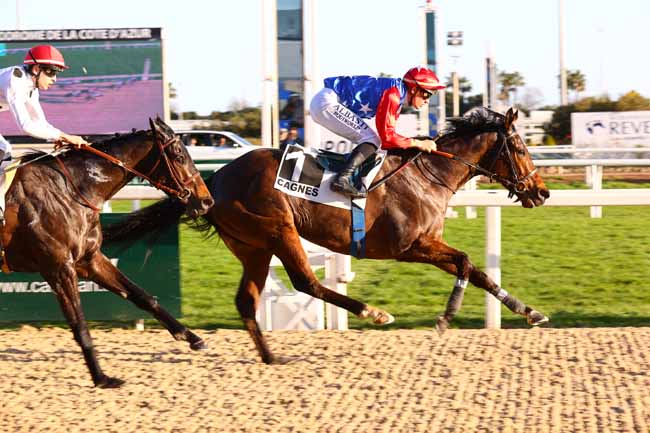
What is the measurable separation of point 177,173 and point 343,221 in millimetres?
1094

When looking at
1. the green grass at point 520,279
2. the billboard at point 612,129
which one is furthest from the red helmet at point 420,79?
the billboard at point 612,129

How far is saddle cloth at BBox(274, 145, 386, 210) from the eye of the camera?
603 centimetres

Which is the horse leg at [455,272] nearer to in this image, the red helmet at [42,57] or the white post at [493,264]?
the white post at [493,264]

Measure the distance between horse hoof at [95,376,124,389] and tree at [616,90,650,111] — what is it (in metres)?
29.7

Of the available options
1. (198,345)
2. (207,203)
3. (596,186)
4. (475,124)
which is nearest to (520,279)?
(475,124)

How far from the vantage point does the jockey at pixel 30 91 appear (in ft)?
17.3

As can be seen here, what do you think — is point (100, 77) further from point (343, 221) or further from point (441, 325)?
point (441, 325)

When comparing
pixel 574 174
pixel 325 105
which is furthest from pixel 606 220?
pixel 574 174

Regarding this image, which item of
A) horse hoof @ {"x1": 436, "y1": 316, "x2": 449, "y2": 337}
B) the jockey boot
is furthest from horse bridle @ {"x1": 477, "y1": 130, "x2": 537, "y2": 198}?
horse hoof @ {"x1": 436, "y1": 316, "x2": 449, "y2": 337}

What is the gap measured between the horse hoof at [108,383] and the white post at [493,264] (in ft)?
9.04

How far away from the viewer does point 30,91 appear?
17.6 feet

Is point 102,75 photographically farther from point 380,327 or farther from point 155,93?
point 380,327

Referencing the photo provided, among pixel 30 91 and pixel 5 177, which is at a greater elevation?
pixel 30 91

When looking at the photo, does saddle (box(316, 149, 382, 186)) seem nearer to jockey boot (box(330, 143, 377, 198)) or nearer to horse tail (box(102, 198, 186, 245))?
jockey boot (box(330, 143, 377, 198))
